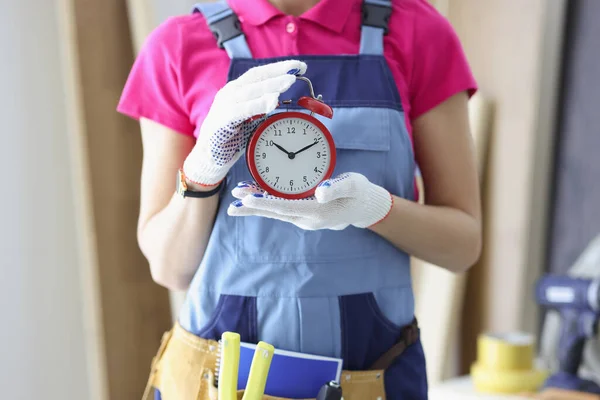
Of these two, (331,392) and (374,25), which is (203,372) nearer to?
(331,392)

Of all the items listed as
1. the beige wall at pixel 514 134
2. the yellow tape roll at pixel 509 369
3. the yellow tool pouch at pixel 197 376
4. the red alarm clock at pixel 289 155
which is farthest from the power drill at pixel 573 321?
the red alarm clock at pixel 289 155

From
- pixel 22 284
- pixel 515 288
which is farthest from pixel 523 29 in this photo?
pixel 22 284

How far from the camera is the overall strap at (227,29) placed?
2.95ft

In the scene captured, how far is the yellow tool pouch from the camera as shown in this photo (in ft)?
2.82

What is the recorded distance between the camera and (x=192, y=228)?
0.89 meters

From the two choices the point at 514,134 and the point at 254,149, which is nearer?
the point at 254,149

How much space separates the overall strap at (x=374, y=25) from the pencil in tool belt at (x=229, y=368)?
0.41 metres

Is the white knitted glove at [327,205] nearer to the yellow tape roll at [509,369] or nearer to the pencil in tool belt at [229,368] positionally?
the pencil in tool belt at [229,368]

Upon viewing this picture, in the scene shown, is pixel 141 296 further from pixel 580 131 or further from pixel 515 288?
pixel 580 131

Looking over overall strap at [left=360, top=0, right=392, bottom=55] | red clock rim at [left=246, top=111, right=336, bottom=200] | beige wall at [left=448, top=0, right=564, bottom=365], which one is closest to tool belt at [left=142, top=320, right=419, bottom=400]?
red clock rim at [left=246, top=111, right=336, bottom=200]

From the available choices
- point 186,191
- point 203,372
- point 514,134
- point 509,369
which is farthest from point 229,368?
point 514,134

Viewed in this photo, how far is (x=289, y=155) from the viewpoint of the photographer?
31.0 inches

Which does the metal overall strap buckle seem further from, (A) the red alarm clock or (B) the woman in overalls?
(A) the red alarm clock

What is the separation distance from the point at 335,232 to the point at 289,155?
14 cm
